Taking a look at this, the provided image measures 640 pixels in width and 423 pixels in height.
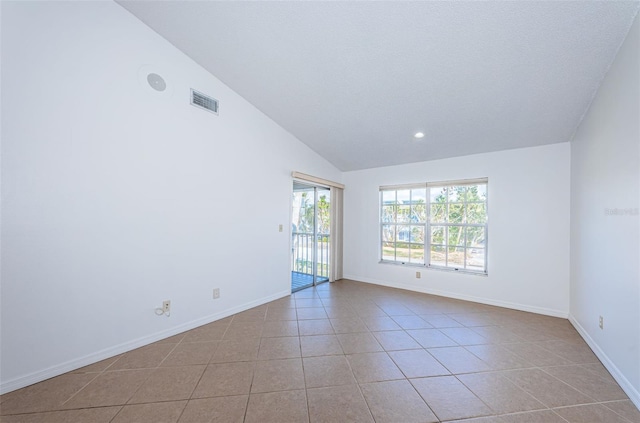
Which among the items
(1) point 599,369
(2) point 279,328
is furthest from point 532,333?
(2) point 279,328

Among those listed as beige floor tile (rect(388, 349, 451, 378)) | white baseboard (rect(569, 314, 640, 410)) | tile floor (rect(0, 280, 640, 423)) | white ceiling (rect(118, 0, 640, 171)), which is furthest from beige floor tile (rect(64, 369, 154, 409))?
white baseboard (rect(569, 314, 640, 410))

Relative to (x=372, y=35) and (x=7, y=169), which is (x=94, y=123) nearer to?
(x=7, y=169)

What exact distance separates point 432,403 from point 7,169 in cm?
328

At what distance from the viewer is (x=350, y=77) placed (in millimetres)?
2609

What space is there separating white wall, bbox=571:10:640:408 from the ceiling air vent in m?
3.59

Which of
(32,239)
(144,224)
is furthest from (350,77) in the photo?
(32,239)

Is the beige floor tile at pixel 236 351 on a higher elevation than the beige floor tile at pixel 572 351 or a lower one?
lower

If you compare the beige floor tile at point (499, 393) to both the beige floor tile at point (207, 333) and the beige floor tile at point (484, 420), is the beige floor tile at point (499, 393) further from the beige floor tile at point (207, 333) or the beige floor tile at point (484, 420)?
the beige floor tile at point (207, 333)

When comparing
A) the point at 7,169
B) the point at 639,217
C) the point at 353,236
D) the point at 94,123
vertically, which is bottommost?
the point at 353,236

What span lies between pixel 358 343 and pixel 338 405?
2.83 ft

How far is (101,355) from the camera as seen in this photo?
2139 millimetres

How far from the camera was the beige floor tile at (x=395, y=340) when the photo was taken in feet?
7.82

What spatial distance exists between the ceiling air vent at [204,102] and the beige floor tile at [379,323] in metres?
3.08

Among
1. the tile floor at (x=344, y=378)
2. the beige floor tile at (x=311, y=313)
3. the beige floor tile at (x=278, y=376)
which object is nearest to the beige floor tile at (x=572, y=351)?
the tile floor at (x=344, y=378)
